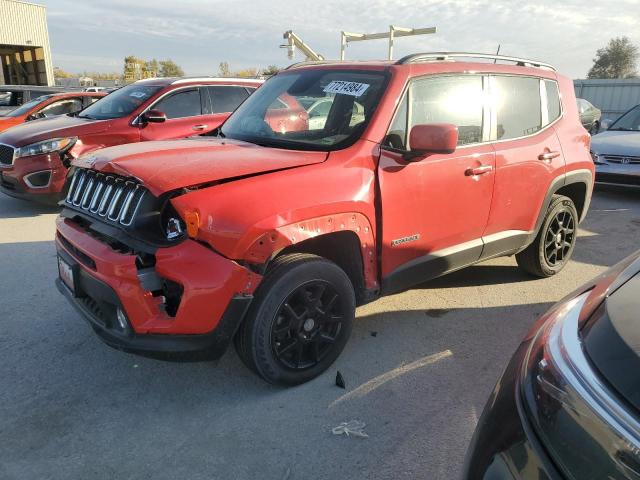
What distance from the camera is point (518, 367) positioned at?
5.10 feet

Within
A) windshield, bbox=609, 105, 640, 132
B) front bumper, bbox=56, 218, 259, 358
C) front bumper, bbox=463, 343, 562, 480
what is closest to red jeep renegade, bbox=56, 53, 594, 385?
front bumper, bbox=56, 218, 259, 358

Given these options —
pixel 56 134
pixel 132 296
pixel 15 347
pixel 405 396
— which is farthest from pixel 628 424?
pixel 56 134

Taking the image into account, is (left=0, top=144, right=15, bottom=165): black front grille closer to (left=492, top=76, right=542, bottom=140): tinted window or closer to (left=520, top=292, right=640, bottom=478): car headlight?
(left=492, top=76, right=542, bottom=140): tinted window

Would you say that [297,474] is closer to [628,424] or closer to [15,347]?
[628,424]

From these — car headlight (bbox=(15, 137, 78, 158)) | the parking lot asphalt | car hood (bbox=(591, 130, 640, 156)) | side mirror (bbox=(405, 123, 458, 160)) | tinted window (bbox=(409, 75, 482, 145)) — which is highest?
tinted window (bbox=(409, 75, 482, 145))

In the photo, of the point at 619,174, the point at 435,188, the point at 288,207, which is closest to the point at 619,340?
the point at 288,207

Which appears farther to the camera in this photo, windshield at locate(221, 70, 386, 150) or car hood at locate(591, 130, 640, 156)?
car hood at locate(591, 130, 640, 156)

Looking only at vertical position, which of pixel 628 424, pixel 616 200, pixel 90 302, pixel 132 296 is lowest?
pixel 616 200

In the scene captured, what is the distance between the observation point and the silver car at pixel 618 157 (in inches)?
313

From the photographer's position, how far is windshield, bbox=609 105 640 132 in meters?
9.09

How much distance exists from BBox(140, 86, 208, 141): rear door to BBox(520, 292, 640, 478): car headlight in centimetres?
624

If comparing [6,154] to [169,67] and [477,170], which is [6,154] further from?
[169,67]

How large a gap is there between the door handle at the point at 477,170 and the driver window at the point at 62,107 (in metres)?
9.18

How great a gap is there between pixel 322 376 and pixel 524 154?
2.34 m
